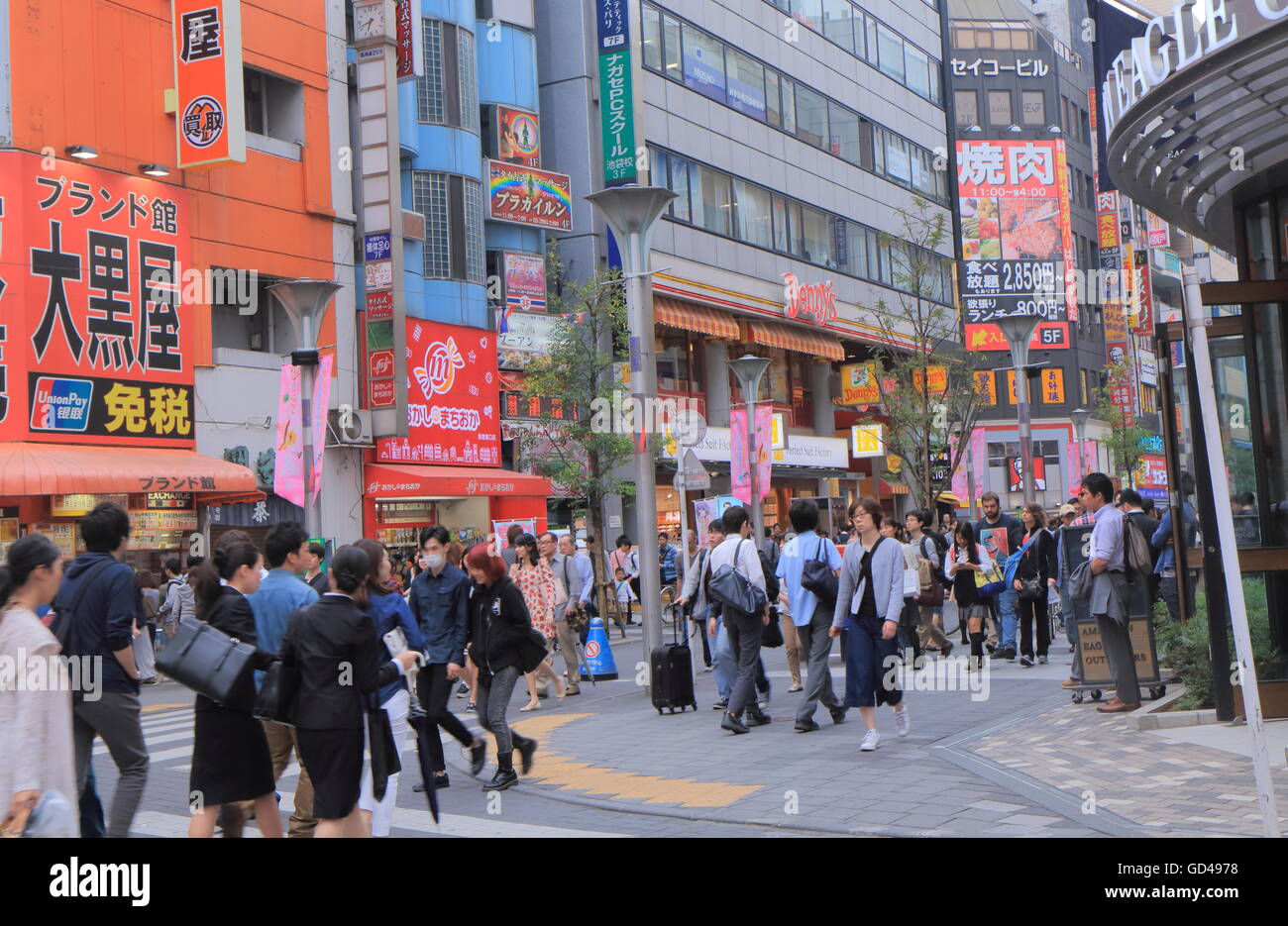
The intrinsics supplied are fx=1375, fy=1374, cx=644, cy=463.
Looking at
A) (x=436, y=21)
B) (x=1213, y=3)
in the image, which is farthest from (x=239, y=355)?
(x=1213, y=3)

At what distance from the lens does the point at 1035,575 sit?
15281mm

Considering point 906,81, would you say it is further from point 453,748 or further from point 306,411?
point 453,748

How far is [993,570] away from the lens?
15930 mm

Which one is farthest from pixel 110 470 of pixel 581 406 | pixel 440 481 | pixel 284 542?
pixel 284 542

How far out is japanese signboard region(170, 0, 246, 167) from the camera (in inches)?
864

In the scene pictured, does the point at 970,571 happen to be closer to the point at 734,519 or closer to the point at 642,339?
the point at 642,339

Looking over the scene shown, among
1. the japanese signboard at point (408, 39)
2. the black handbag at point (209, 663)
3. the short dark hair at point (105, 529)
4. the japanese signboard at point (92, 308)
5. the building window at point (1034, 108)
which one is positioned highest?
the building window at point (1034, 108)

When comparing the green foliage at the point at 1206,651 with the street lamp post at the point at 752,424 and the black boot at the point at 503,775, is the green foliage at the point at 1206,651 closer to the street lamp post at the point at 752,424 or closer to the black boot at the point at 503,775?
the black boot at the point at 503,775

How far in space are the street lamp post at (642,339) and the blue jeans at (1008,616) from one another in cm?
421

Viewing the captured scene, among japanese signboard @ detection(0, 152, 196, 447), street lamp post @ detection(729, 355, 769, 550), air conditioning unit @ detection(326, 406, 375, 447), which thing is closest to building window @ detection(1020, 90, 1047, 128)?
street lamp post @ detection(729, 355, 769, 550)

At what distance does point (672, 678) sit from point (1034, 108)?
6498 centimetres

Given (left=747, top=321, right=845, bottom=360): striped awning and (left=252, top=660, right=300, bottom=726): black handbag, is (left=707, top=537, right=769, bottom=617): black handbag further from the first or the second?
(left=747, top=321, right=845, bottom=360): striped awning

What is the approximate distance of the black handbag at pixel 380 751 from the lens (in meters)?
6.44

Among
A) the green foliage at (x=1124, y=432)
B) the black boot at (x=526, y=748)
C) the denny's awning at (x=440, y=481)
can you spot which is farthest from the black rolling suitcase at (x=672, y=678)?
the green foliage at (x=1124, y=432)
